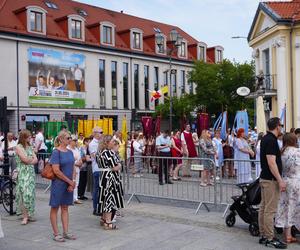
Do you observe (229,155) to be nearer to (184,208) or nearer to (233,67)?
(184,208)

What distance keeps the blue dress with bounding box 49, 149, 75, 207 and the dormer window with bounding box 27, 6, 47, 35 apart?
31506mm

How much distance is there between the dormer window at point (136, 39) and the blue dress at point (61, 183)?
39411 mm

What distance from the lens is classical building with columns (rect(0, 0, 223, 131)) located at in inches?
1444

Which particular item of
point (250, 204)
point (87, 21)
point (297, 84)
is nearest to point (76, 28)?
point (87, 21)

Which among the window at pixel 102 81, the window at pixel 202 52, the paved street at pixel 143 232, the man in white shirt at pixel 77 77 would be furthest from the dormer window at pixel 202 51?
the paved street at pixel 143 232

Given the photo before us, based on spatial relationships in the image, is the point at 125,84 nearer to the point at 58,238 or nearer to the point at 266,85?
the point at 266,85

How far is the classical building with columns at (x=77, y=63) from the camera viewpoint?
120ft

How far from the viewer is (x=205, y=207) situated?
33.6ft

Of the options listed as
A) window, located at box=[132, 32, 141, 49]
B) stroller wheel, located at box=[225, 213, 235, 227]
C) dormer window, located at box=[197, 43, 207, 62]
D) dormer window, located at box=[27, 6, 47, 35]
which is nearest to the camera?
stroller wheel, located at box=[225, 213, 235, 227]

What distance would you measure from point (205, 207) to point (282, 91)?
20.7m

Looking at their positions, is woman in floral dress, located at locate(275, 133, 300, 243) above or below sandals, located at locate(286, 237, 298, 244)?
above

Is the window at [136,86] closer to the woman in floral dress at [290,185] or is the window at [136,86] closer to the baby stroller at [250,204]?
the baby stroller at [250,204]

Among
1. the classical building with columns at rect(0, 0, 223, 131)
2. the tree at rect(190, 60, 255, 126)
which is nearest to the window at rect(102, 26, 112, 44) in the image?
the classical building with columns at rect(0, 0, 223, 131)

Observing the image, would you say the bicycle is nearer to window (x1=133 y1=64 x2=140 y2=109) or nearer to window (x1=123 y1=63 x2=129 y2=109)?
window (x1=123 y1=63 x2=129 y2=109)
